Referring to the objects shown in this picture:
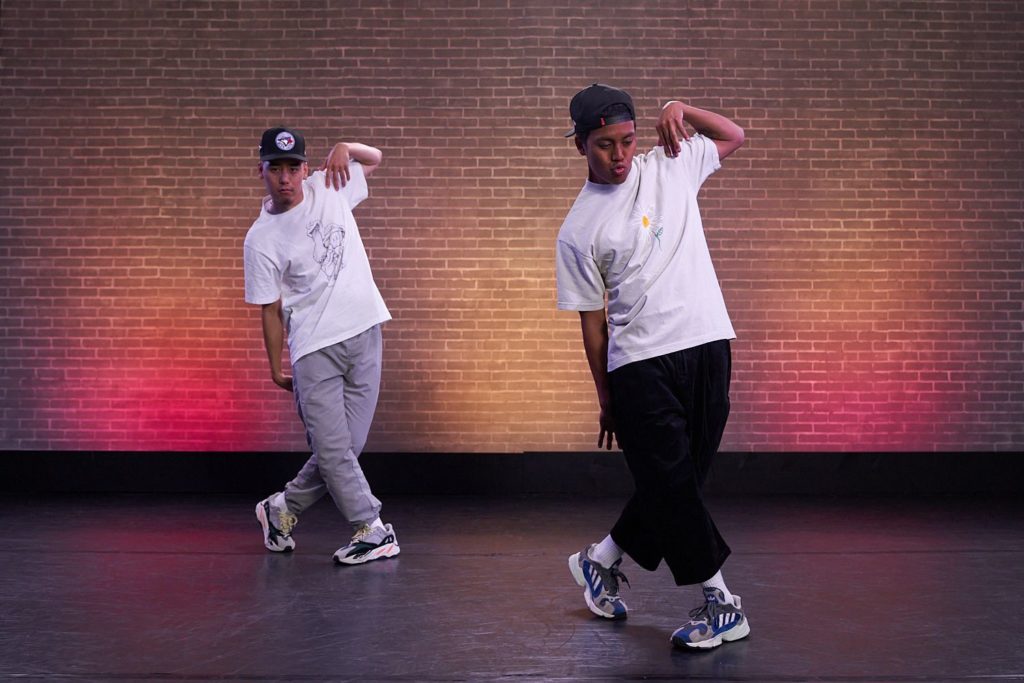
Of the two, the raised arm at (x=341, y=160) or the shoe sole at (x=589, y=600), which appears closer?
the shoe sole at (x=589, y=600)

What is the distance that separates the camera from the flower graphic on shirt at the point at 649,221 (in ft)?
10.5

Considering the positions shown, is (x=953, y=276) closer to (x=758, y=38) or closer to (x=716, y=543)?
(x=758, y=38)

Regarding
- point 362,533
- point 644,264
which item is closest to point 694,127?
point 644,264

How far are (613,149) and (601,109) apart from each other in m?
0.12

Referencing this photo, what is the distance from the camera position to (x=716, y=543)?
10.4 feet

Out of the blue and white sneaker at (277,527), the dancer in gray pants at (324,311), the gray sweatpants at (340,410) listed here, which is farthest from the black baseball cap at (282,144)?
the blue and white sneaker at (277,527)

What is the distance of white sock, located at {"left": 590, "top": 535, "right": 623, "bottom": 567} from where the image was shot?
3525 mm

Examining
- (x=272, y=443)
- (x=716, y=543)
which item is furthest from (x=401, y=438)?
(x=716, y=543)

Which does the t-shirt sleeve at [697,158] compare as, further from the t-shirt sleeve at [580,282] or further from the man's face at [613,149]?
the t-shirt sleeve at [580,282]

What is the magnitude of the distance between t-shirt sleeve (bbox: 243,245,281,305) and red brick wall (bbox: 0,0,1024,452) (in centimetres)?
249

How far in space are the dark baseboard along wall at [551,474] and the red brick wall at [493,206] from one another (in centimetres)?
13

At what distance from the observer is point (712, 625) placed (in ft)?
10.3

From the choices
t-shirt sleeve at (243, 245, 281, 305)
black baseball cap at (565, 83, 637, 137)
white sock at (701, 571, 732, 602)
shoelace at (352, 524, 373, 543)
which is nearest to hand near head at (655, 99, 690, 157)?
black baseball cap at (565, 83, 637, 137)

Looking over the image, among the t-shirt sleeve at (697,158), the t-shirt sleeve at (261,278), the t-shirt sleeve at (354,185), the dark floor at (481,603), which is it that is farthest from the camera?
the t-shirt sleeve at (354,185)
